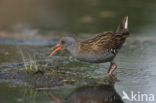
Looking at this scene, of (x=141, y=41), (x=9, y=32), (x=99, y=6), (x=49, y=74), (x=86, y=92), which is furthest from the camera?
(x=99, y=6)

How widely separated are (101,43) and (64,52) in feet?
6.93

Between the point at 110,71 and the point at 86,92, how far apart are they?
126 cm

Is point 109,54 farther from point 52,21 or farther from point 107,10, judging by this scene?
point 107,10

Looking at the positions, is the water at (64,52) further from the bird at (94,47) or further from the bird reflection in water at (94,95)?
the bird at (94,47)

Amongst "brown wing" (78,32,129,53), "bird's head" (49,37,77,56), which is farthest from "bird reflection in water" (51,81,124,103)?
"bird's head" (49,37,77,56)

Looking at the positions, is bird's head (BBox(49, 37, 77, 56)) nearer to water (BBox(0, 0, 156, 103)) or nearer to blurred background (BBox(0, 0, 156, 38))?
water (BBox(0, 0, 156, 103))

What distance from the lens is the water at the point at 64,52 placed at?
19.2ft

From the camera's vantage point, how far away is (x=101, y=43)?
672cm

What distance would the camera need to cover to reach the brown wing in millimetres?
6633

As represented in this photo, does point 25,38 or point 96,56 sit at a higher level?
point 25,38

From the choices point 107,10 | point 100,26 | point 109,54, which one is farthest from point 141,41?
point 107,10

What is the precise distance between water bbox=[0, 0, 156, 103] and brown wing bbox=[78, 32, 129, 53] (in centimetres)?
53

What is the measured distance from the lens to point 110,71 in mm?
6773

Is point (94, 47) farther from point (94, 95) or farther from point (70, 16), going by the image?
point (70, 16)
